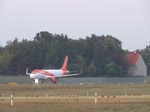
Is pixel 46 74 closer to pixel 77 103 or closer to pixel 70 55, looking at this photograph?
pixel 70 55

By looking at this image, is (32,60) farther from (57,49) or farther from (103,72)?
(103,72)

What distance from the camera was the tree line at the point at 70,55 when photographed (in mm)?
157625

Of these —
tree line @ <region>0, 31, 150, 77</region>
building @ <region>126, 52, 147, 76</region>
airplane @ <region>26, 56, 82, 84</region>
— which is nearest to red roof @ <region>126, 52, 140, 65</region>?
building @ <region>126, 52, 147, 76</region>

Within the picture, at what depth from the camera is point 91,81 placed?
13062cm

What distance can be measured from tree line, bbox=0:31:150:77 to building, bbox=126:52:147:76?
294cm

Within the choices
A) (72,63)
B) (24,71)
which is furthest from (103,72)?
(24,71)

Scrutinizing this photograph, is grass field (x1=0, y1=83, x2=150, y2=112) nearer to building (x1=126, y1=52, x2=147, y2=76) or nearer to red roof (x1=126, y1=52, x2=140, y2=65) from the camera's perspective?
building (x1=126, y1=52, x2=147, y2=76)

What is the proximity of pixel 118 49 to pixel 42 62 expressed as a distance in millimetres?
23869

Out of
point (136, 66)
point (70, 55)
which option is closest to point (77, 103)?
point (70, 55)

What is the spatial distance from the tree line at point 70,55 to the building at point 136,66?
2.94m

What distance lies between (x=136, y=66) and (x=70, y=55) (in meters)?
21.1

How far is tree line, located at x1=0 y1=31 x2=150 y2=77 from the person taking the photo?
6206 inches

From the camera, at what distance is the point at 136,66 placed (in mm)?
172000

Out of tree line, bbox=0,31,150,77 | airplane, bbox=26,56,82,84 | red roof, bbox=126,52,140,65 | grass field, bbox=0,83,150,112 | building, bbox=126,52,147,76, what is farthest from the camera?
red roof, bbox=126,52,140,65
